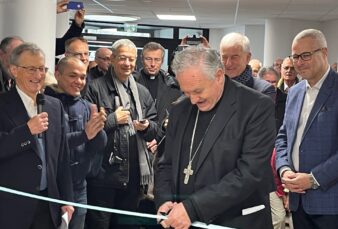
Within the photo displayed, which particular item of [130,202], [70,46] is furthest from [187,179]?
[70,46]

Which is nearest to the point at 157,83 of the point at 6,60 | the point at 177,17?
the point at 6,60

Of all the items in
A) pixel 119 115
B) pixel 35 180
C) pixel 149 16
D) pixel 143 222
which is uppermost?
pixel 149 16

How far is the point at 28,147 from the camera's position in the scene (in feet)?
9.20

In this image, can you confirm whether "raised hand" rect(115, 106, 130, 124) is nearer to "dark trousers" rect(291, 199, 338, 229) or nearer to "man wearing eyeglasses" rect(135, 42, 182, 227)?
"man wearing eyeglasses" rect(135, 42, 182, 227)

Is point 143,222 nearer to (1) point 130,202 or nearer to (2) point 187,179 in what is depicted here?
(1) point 130,202

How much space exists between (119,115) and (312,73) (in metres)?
1.32

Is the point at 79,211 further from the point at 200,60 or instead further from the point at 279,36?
the point at 279,36

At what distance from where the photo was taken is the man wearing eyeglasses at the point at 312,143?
2.97 meters

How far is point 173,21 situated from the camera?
14359 millimetres

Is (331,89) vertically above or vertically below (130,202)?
above

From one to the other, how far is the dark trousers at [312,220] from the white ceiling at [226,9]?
24.4 feet

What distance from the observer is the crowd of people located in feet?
7.92

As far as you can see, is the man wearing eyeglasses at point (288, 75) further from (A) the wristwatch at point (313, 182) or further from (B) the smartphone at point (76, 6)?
(A) the wristwatch at point (313, 182)

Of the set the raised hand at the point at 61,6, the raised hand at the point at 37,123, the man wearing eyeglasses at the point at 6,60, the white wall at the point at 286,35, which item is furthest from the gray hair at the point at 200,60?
the white wall at the point at 286,35
